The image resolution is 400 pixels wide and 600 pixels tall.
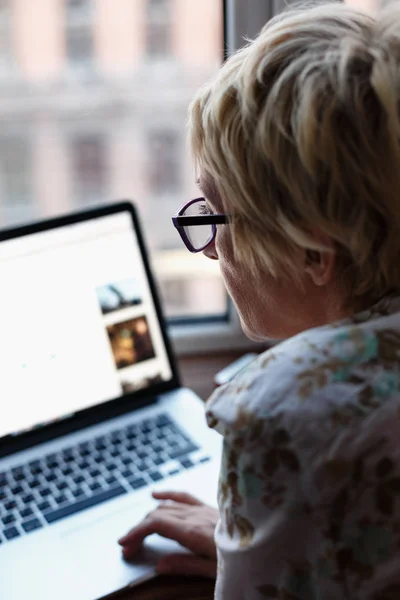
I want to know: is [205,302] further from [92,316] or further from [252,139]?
[252,139]

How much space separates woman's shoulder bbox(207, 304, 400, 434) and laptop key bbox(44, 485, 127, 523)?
0.41 meters

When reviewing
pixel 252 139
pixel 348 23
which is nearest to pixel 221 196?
pixel 252 139

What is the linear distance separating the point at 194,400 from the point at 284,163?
0.64m

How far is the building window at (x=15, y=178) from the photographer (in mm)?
1320

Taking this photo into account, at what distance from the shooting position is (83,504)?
944 millimetres

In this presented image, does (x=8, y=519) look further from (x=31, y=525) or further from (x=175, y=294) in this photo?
(x=175, y=294)

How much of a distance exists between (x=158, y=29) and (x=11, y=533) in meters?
0.87

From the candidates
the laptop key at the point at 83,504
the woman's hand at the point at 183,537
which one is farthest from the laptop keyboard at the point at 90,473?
the woman's hand at the point at 183,537

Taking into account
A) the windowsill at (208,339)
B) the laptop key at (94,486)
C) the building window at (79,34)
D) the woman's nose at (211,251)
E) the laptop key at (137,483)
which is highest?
the building window at (79,34)

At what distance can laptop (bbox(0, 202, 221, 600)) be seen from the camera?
0.93 meters

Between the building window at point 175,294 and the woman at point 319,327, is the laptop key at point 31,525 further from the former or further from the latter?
the building window at point 175,294

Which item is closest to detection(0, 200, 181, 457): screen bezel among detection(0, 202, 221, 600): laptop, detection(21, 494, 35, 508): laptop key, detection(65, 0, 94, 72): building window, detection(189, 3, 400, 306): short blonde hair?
detection(0, 202, 221, 600): laptop

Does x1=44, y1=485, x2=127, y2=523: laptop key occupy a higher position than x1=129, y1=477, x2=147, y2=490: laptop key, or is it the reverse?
x1=44, y1=485, x2=127, y2=523: laptop key

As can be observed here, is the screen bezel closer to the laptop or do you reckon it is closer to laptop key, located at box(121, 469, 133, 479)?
the laptop
